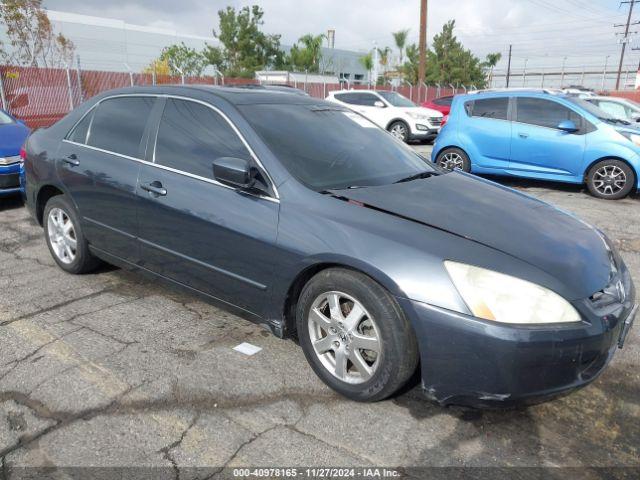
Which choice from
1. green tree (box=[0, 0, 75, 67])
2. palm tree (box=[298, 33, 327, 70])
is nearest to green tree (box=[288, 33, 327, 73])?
palm tree (box=[298, 33, 327, 70])

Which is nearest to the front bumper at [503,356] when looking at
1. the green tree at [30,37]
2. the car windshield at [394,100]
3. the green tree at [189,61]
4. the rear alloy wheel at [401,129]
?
the rear alloy wheel at [401,129]

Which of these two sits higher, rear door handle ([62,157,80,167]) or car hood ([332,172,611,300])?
rear door handle ([62,157,80,167])

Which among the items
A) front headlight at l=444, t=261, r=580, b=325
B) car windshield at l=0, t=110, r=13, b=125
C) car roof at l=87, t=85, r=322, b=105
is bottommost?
front headlight at l=444, t=261, r=580, b=325

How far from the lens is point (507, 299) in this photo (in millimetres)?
2281

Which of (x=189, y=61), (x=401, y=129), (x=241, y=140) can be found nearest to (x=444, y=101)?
(x=401, y=129)

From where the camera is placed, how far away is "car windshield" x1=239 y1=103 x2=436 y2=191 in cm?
311

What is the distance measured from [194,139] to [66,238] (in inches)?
68.0

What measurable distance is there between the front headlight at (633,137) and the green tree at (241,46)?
29.4m

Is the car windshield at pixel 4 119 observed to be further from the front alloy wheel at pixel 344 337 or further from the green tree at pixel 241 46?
the green tree at pixel 241 46

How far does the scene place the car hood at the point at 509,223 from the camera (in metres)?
2.52

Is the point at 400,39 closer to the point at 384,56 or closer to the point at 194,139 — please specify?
the point at 384,56

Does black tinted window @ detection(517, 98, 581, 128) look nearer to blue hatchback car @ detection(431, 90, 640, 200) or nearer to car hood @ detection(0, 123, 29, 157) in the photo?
blue hatchback car @ detection(431, 90, 640, 200)

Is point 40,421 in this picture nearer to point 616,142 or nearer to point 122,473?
point 122,473

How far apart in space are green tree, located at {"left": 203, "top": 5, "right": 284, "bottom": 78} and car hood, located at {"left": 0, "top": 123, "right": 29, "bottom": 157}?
92.4 ft
